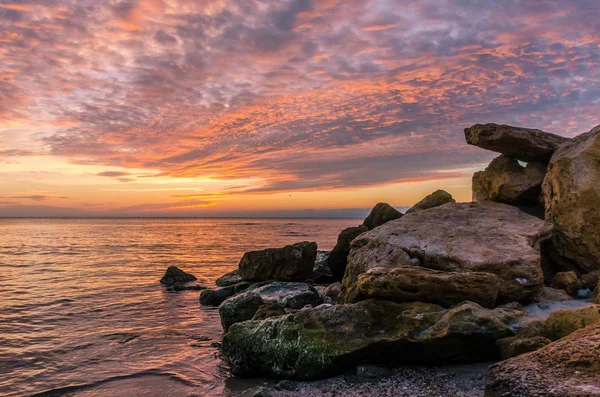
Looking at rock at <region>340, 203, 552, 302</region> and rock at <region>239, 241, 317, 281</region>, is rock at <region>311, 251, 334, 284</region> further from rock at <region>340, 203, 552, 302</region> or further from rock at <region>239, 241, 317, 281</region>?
rock at <region>340, 203, 552, 302</region>

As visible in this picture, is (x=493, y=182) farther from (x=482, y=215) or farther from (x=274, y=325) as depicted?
(x=274, y=325)

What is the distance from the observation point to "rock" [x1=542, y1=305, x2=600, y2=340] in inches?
295

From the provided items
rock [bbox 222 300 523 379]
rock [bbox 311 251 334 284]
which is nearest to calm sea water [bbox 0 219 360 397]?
rock [bbox 222 300 523 379]

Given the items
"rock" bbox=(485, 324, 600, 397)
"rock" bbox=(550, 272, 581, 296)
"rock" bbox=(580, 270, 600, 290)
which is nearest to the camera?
"rock" bbox=(485, 324, 600, 397)

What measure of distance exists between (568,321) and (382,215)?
45.5ft

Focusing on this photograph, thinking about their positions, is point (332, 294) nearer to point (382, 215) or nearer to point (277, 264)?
point (277, 264)

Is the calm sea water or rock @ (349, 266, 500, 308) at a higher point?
rock @ (349, 266, 500, 308)

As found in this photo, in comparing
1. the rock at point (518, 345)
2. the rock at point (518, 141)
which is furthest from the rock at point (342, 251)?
the rock at point (518, 345)

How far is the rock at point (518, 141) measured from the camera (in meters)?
16.2

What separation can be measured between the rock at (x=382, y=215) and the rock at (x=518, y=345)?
13.1 m

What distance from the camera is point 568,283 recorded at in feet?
41.3

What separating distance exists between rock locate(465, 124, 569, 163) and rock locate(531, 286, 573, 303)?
6.50m

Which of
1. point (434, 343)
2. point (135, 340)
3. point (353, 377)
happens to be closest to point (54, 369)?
point (135, 340)

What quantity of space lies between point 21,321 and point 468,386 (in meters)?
15.6
